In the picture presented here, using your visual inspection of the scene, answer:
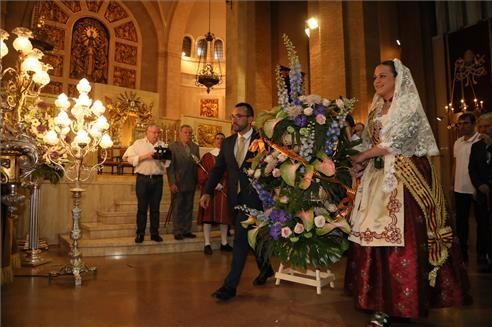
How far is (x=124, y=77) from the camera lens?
1639 cm

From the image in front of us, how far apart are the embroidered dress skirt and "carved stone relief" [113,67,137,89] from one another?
15713 mm

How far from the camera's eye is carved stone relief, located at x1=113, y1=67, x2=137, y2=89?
1620cm

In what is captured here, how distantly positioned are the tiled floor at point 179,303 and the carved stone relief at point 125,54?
45.3 feet

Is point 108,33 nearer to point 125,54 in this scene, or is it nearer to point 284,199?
point 125,54

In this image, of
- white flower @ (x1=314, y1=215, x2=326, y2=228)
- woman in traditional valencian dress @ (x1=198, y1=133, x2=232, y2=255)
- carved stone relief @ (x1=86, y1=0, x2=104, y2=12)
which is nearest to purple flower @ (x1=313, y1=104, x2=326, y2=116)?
white flower @ (x1=314, y1=215, x2=326, y2=228)

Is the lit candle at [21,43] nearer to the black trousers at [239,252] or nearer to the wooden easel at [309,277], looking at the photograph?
the black trousers at [239,252]

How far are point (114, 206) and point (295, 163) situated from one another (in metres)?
5.41

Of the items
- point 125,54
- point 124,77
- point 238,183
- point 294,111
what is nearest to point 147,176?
point 238,183

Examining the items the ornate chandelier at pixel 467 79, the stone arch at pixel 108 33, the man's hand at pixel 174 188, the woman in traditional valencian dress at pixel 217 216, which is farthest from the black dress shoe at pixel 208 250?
the stone arch at pixel 108 33

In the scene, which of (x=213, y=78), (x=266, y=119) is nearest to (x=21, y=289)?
(x=266, y=119)

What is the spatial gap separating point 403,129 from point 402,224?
62 centimetres

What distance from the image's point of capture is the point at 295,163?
8.53ft

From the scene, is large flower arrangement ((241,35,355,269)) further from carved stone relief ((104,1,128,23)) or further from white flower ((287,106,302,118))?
carved stone relief ((104,1,128,23))

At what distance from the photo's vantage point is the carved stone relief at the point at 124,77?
638 inches
